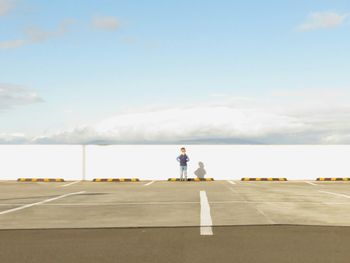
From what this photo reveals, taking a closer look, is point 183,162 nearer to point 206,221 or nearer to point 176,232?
point 206,221

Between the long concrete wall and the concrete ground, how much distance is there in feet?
48.8

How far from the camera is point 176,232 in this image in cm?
824

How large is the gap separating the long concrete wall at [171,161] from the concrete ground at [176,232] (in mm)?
14876

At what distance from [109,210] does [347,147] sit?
2012cm

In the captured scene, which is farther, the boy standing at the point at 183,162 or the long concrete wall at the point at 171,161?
the long concrete wall at the point at 171,161

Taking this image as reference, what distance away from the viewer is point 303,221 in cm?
959

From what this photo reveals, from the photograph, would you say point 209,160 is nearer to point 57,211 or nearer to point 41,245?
point 57,211

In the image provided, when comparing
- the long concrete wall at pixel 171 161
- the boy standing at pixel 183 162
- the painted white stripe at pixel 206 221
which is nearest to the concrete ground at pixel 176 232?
the painted white stripe at pixel 206 221

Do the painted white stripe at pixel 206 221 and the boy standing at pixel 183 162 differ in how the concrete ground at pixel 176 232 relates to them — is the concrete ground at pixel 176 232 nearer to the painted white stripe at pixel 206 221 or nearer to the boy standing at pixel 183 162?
the painted white stripe at pixel 206 221

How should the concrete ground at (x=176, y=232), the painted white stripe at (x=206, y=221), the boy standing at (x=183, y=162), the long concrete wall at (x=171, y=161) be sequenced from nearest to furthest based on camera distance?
the concrete ground at (x=176, y=232), the painted white stripe at (x=206, y=221), the boy standing at (x=183, y=162), the long concrete wall at (x=171, y=161)

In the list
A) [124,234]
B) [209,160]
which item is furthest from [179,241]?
[209,160]

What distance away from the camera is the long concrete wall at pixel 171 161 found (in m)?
28.2

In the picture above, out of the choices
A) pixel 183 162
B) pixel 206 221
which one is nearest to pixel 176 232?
pixel 206 221

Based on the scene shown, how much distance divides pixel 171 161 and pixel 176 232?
2007cm
